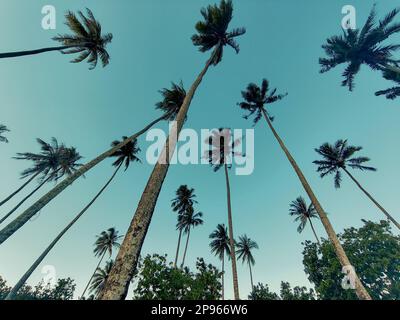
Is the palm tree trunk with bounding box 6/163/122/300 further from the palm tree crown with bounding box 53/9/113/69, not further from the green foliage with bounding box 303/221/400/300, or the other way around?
the green foliage with bounding box 303/221/400/300

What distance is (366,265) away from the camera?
1242 inches

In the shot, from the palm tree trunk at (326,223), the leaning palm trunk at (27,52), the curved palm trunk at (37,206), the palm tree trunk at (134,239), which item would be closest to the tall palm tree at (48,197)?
the curved palm trunk at (37,206)

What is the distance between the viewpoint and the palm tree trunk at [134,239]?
3.39m

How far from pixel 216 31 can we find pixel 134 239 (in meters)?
15.1

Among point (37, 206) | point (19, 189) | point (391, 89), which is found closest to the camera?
point (37, 206)

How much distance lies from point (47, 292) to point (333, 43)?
72616 mm

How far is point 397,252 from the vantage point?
3062 centimetres

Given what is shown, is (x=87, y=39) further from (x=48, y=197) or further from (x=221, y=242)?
(x=221, y=242)

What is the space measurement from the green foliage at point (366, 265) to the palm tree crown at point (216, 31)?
33.0 m

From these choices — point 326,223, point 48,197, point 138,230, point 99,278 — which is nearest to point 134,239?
point 138,230

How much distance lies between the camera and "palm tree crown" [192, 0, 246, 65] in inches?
512

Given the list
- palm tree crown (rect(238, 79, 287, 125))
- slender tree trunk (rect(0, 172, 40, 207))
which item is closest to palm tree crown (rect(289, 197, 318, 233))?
palm tree crown (rect(238, 79, 287, 125))

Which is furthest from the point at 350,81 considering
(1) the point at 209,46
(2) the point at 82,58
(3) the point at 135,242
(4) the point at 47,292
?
(4) the point at 47,292

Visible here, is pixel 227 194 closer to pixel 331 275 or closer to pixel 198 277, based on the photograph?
pixel 198 277
